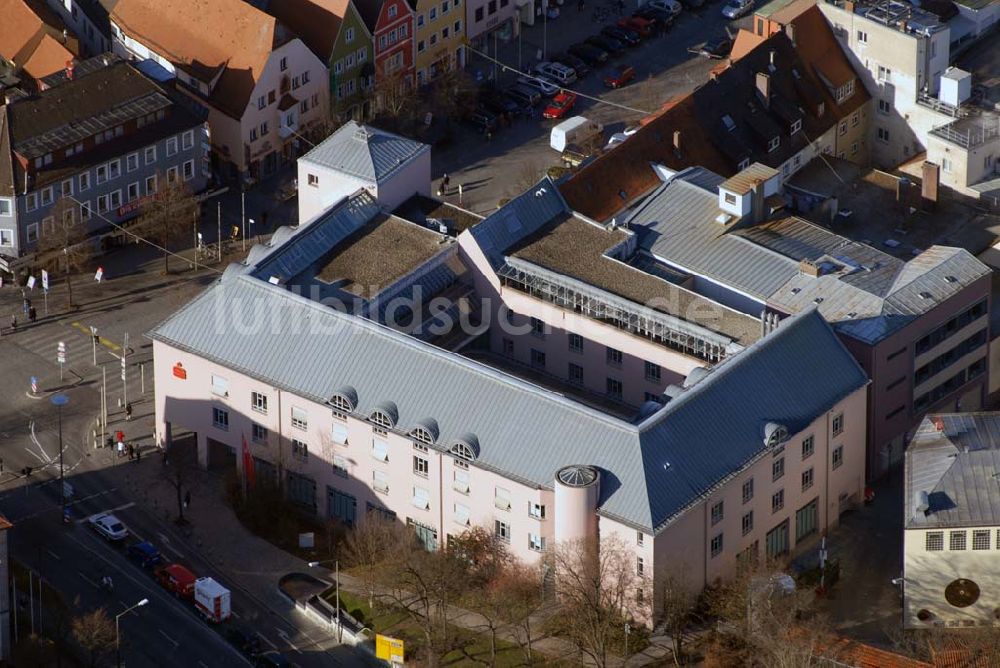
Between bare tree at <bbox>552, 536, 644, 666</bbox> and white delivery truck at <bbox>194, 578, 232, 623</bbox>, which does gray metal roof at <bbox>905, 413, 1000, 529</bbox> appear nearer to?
bare tree at <bbox>552, 536, 644, 666</bbox>

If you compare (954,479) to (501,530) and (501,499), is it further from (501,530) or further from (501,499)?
(501,530)

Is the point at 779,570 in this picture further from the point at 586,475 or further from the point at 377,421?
the point at 377,421

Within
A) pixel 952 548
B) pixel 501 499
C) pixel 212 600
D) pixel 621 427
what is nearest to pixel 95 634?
pixel 212 600

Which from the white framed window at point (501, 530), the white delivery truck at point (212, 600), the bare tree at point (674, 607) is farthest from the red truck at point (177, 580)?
the bare tree at point (674, 607)

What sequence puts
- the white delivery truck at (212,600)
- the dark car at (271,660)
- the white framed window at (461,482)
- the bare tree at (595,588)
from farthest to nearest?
the white framed window at (461,482) < the white delivery truck at (212,600) < the dark car at (271,660) < the bare tree at (595,588)

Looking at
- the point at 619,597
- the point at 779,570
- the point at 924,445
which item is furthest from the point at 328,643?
Result: the point at 924,445

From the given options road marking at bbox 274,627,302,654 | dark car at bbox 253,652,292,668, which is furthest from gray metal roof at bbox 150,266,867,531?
dark car at bbox 253,652,292,668

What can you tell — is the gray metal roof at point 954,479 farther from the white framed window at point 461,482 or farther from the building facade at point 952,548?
the white framed window at point 461,482
